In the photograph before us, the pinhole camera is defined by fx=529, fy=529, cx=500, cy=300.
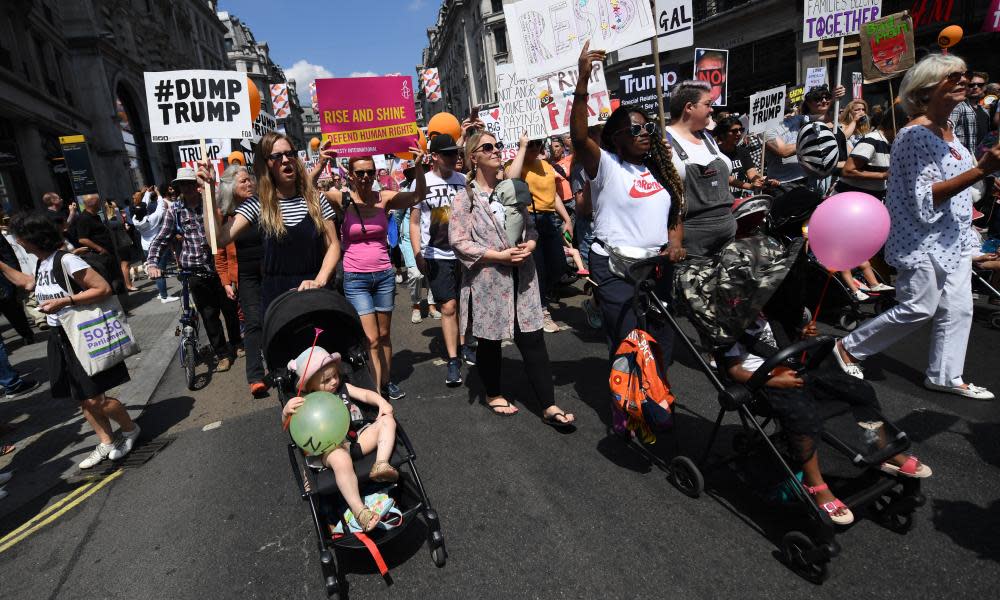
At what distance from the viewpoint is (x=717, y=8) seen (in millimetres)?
23766

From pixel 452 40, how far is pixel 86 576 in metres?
73.0

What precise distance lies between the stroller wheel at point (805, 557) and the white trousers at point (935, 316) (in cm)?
212

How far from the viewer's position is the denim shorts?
14.8 feet

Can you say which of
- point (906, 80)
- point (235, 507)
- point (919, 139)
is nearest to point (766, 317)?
point (919, 139)

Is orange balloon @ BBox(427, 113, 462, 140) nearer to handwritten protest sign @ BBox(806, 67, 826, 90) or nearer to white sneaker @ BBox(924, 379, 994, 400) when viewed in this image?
white sneaker @ BBox(924, 379, 994, 400)

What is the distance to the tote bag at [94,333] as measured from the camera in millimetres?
3959

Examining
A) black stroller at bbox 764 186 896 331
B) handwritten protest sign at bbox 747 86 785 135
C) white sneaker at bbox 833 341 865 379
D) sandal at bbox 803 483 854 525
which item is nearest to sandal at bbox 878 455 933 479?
sandal at bbox 803 483 854 525

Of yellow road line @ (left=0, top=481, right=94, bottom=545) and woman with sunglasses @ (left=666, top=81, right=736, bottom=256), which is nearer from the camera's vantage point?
yellow road line @ (left=0, top=481, right=94, bottom=545)

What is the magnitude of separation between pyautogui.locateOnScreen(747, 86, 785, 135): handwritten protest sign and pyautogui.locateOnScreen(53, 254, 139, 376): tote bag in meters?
9.33

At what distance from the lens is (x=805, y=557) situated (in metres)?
2.27

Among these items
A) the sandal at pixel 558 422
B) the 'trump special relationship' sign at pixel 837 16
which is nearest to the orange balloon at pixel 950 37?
the 'trump special relationship' sign at pixel 837 16

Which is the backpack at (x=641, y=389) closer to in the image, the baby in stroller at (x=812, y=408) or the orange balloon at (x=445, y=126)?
the baby in stroller at (x=812, y=408)

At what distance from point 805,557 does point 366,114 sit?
5.48 m

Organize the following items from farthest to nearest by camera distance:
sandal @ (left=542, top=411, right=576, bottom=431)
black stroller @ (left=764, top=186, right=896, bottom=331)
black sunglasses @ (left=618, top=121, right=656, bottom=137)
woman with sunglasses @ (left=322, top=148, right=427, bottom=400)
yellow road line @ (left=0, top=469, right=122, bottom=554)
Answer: woman with sunglasses @ (left=322, top=148, right=427, bottom=400), sandal @ (left=542, top=411, right=576, bottom=431), yellow road line @ (left=0, top=469, right=122, bottom=554), black sunglasses @ (left=618, top=121, right=656, bottom=137), black stroller @ (left=764, top=186, right=896, bottom=331)
